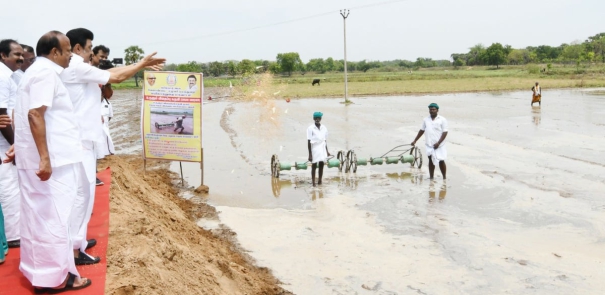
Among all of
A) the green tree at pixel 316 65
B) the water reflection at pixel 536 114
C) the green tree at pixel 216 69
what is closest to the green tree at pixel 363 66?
the green tree at pixel 316 65

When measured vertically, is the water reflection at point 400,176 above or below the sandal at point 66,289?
below

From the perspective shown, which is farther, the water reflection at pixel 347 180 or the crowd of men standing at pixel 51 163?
the water reflection at pixel 347 180

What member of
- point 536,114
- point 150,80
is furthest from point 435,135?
point 536,114

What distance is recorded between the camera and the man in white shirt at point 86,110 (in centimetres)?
462

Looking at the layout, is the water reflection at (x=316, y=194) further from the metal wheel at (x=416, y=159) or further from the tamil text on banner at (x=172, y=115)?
the metal wheel at (x=416, y=159)

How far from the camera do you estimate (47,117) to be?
4141mm

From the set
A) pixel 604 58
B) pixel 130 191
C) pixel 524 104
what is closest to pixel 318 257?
pixel 130 191

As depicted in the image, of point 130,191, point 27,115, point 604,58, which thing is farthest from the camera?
point 604,58

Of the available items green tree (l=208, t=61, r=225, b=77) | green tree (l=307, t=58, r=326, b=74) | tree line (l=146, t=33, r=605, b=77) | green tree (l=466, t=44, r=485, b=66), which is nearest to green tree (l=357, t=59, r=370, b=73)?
tree line (l=146, t=33, r=605, b=77)

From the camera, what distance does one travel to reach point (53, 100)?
414cm

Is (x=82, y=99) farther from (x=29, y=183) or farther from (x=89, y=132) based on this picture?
(x=29, y=183)

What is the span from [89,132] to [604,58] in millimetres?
97420

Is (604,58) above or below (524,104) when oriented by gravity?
above

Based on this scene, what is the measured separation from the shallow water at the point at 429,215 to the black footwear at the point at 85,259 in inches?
99.5
